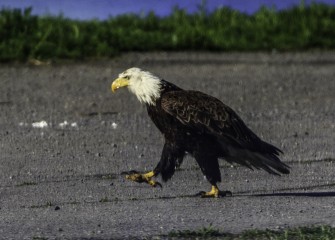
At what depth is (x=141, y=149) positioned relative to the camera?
12258mm

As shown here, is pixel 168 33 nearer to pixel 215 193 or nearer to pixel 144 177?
pixel 144 177

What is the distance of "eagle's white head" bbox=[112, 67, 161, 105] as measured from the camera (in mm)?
10477

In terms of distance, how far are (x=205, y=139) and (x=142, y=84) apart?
763 mm

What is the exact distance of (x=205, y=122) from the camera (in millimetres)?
10117

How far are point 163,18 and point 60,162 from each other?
913cm

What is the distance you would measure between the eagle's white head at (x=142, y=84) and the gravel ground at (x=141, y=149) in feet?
2.23

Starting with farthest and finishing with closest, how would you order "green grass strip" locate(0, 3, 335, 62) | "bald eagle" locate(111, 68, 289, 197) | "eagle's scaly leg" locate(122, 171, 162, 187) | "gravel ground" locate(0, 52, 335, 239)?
1. "green grass strip" locate(0, 3, 335, 62)
2. "eagle's scaly leg" locate(122, 171, 162, 187)
3. "bald eagle" locate(111, 68, 289, 197)
4. "gravel ground" locate(0, 52, 335, 239)

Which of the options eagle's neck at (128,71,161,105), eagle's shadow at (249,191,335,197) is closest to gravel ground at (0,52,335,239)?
eagle's shadow at (249,191,335,197)

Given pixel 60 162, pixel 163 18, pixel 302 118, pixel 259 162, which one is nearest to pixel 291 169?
pixel 259 162

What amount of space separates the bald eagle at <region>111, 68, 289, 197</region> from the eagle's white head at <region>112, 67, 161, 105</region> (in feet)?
0.39

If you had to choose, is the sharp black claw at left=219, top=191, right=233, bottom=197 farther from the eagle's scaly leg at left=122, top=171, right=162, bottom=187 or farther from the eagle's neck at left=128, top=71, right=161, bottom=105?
the eagle's neck at left=128, top=71, right=161, bottom=105

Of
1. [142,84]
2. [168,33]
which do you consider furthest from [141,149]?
[168,33]

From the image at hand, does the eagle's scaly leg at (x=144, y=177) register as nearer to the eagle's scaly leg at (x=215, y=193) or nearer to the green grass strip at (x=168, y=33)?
the eagle's scaly leg at (x=215, y=193)

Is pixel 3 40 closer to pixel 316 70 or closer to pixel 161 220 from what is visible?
pixel 316 70
